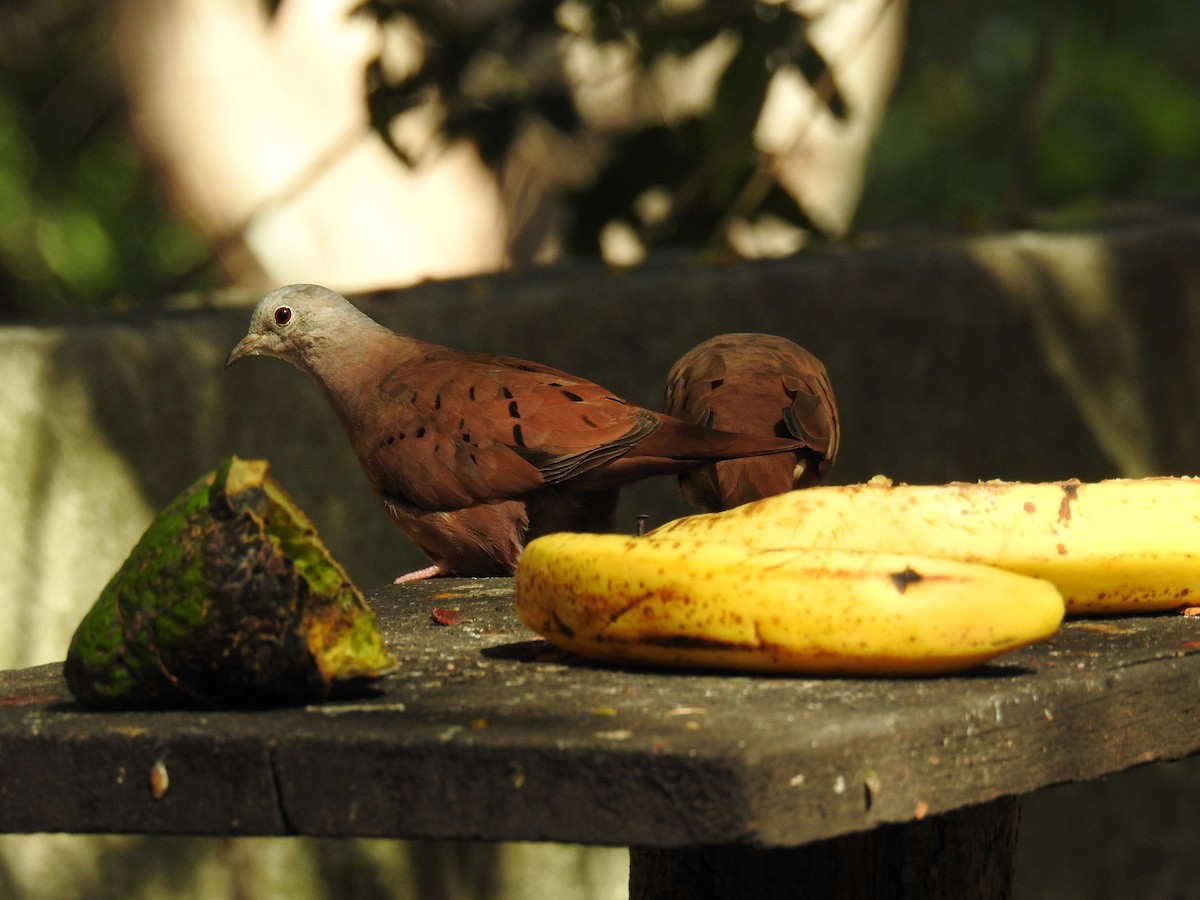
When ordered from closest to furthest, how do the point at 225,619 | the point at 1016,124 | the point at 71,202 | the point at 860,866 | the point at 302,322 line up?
the point at 225,619, the point at 860,866, the point at 302,322, the point at 1016,124, the point at 71,202

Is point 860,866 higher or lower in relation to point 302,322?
lower

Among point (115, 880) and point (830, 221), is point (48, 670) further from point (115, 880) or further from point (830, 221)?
point (830, 221)

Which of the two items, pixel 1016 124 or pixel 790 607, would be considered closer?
pixel 790 607

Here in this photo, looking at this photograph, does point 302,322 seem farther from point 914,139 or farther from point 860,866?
point 914,139

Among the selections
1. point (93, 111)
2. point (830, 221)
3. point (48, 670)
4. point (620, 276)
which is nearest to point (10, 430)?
point (620, 276)

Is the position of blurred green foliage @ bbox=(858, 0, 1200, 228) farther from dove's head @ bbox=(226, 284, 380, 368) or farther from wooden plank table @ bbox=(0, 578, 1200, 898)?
wooden plank table @ bbox=(0, 578, 1200, 898)

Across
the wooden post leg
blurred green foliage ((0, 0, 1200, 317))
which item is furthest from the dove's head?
blurred green foliage ((0, 0, 1200, 317))

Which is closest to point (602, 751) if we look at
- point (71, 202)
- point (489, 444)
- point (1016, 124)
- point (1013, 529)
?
point (1013, 529)
